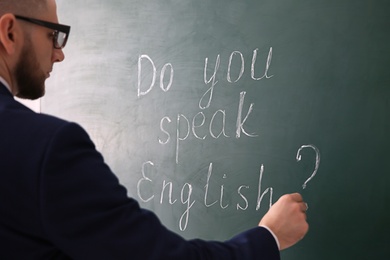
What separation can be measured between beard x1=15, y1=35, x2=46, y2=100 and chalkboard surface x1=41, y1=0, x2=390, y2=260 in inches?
34.5

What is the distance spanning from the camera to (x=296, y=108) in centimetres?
173

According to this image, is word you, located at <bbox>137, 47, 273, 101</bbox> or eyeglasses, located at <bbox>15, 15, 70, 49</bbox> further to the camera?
word you, located at <bbox>137, 47, 273, 101</bbox>

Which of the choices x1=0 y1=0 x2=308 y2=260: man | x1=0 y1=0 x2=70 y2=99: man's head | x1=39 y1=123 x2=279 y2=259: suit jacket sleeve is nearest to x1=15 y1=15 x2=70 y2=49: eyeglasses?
x1=0 y1=0 x2=70 y2=99: man's head

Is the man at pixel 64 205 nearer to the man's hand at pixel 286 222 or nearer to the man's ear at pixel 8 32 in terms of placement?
the man's ear at pixel 8 32

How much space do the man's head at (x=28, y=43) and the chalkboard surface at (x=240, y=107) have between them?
2.77 feet

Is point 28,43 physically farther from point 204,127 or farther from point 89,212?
point 204,127

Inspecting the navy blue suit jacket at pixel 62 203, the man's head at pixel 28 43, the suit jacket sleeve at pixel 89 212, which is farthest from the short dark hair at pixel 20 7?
the suit jacket sleeve at pixel 89 212

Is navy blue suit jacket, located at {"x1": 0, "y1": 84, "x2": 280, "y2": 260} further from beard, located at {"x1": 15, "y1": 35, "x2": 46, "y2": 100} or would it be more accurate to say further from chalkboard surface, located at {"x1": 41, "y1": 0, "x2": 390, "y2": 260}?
chalkboard surface, located at {"x1": 41, "y1": 0, "x2": 390, "y2": 260}

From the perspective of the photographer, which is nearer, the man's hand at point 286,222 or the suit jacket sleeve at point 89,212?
the suit jacket sleeve at point 89,212

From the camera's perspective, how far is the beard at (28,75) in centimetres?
111

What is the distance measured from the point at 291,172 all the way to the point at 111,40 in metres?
1.07

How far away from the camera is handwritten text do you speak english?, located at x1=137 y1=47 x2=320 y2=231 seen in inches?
71.5

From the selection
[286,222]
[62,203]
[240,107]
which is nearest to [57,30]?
[62,203]

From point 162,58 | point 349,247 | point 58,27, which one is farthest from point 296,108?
point 58,27
